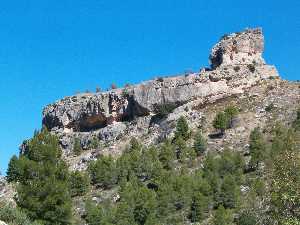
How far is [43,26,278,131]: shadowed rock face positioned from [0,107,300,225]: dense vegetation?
1083 centimetres

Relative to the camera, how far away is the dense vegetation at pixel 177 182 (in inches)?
1184

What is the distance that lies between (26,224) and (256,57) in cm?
8237

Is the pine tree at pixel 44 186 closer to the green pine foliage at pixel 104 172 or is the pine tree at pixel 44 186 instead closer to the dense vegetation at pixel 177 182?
the dense vegetation at pixel 177 182

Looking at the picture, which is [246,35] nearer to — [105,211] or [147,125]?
[147,125]

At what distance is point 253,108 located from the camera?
89000 mm

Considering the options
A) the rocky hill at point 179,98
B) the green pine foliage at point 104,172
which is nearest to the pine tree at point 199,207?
the green pine foliage at point 104,172

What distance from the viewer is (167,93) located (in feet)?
327

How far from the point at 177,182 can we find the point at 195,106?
31087 millimetres

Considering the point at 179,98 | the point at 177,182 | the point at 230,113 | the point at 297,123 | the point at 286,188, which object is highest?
the point at 179,98

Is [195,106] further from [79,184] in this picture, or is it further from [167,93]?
[79,184]

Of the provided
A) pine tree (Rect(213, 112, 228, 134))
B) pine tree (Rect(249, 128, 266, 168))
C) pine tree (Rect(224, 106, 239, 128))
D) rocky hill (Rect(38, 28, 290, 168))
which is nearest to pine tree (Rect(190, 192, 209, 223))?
pine tree (Rect(249, 128, 266, 168))

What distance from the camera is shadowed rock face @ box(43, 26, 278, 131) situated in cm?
9662

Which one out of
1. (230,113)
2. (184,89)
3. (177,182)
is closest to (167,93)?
(184,89)

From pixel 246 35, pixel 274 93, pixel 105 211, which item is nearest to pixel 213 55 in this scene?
pixel 246 35
